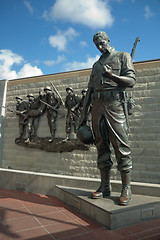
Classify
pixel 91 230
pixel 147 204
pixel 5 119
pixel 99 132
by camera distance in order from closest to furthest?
pixel 91 230
pixel 147 204
pixel 99 132
pixel 5 119

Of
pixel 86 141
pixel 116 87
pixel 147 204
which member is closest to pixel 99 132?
pixel 86 141

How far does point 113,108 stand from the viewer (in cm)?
282

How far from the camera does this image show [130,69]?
2.80 metres

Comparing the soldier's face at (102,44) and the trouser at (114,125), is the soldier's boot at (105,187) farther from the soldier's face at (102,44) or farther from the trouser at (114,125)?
the soldier's face at (102,44)

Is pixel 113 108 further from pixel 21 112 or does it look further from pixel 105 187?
pixel 21 112

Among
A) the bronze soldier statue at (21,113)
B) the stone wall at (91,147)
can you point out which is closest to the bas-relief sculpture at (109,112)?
the stone wall at (91,147)

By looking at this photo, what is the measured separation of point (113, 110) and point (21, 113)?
4461 mm

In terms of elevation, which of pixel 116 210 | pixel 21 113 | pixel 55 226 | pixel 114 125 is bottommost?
pixel 55 226

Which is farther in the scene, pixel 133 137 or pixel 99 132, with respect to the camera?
pixel 133 137

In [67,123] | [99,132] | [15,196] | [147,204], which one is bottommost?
[15,196]

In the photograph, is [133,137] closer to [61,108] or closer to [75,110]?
[75,110]

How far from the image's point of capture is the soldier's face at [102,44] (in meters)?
2.87

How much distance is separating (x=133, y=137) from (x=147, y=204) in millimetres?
2548

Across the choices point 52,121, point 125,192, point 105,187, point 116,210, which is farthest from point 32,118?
point 116,210
